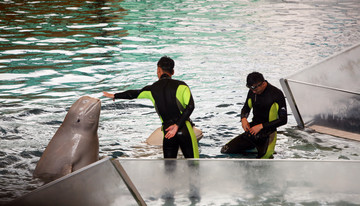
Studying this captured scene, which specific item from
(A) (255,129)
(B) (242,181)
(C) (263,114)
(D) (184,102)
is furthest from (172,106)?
(B) (242,181)

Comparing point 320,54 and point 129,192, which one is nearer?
point 129,192

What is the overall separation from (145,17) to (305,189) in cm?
1361

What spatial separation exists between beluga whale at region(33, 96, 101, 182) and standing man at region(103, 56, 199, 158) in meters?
0.32

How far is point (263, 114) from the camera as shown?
5.38m

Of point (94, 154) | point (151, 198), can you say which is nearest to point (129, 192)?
point (151, 198)

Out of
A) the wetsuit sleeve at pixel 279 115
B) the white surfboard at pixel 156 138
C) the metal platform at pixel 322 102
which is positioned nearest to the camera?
the wetsuit sleeve at pixel 279 115

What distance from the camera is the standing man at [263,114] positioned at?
5.13m

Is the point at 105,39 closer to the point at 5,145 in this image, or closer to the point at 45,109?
the point at 45,109

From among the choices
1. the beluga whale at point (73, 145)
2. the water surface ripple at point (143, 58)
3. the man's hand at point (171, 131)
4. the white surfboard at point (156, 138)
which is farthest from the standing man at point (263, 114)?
the beluga whale at point (73, 145)

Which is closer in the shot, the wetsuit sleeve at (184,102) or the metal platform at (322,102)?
the wetsuit sleeve at (184,102)

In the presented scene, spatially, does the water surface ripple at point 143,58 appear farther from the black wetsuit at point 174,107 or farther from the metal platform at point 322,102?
the black wetsuit at point 174,107

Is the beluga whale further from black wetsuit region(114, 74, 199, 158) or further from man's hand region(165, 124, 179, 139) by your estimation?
man's hand region(165, 124, 179, 139)

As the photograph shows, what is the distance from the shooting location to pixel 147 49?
1215cm

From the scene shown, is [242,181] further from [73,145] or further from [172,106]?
[73,145]
